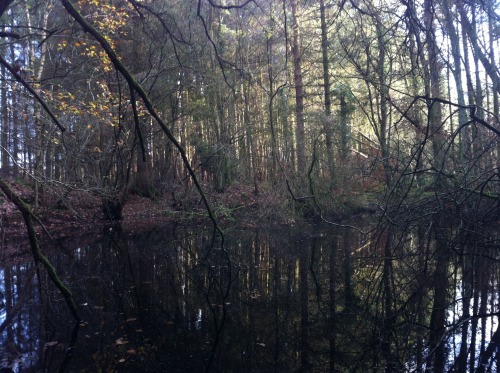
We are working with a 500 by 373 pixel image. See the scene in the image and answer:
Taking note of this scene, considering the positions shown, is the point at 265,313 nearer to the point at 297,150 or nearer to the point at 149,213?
the point at 297,150

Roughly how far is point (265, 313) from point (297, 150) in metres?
11.6

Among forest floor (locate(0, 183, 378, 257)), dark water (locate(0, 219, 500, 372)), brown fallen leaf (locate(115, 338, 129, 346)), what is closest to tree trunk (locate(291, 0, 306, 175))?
forest floor (locate(0, 183, 378, 257))

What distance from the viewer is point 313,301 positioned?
6.31 m

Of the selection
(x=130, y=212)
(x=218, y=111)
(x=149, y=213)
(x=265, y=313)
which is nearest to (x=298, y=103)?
(x=218, y=111)

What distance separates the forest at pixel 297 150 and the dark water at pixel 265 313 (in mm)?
51

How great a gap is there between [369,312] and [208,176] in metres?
17.5

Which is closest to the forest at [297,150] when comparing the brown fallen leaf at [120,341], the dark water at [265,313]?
the dark water at [265,313]

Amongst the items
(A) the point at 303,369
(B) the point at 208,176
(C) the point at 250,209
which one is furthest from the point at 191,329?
(B) the point at 208,176

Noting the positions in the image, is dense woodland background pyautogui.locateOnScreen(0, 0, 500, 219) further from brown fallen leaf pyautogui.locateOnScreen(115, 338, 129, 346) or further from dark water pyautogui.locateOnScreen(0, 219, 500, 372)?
brown fallen leaf pyautogui.locateOnScreen(115, 338, 129, 346)

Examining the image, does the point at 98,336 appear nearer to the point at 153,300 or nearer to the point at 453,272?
the point at 153,300

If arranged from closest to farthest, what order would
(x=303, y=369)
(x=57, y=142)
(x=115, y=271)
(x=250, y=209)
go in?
(x=303, y=369), (x=115, y=271), (x=57, y=142), (x=250, y=209)

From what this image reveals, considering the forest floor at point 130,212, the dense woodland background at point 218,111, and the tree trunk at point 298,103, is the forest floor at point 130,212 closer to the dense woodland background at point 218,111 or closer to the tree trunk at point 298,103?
the dense woodland background at point 218,111

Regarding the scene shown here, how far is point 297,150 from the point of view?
55.7ft

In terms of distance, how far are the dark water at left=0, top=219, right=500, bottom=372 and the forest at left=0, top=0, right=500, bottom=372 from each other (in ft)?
0.17
